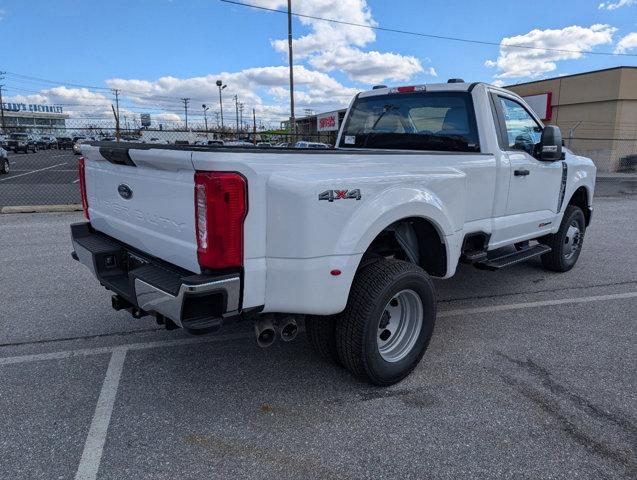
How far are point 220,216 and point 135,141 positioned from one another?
2749 mm

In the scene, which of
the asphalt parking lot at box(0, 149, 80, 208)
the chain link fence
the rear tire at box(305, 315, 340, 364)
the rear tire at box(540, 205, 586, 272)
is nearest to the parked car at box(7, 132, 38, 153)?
the chain link fence

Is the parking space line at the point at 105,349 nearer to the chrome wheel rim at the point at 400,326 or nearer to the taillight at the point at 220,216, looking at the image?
the chrome wheel rim at the point at 400,326

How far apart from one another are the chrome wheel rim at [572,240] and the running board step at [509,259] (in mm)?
919

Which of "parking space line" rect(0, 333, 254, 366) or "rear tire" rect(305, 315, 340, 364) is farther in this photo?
"parking space line" rect(0, 333, 254, 366)

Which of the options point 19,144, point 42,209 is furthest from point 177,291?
point 19,144

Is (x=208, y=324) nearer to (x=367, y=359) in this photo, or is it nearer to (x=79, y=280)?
(x=367, y=359)

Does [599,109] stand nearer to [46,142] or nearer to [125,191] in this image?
[125,191]

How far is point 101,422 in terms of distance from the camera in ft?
9.15

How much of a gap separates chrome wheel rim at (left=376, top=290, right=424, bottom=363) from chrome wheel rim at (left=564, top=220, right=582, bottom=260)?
3382 mm

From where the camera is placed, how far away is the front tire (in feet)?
9.47

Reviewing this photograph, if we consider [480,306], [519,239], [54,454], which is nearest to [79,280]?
[54,454]

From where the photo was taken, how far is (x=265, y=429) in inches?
108

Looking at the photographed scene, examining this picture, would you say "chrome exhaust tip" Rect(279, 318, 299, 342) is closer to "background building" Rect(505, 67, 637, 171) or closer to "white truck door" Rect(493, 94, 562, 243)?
"white truck door" Rect(493, 94, 562, 243)

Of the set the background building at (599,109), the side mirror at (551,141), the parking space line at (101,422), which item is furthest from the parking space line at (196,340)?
the background building at (599,109)
